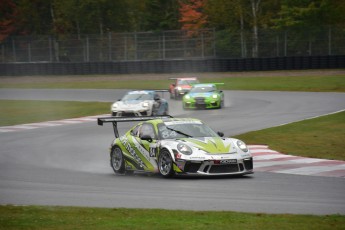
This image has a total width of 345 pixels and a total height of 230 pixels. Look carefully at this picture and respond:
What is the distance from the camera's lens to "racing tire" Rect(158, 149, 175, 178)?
1423 cm

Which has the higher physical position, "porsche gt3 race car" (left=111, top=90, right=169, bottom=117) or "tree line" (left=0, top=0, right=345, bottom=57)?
"tree line" (left=0, top=0, right=345, bottom=57)

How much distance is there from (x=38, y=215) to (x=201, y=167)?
491 centimetres

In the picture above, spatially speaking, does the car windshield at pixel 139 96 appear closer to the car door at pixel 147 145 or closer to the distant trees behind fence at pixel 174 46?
the car door at pixel 147 145

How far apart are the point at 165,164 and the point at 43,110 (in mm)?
22439

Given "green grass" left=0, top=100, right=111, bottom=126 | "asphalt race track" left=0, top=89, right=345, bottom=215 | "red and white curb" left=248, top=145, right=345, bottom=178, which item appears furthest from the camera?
"green grass" left=0, top=100, right=111, bottom=126

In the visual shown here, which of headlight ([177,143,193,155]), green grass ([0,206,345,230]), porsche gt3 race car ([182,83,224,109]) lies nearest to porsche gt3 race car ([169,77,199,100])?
porsche gt3 race car ([182,83,224,109])

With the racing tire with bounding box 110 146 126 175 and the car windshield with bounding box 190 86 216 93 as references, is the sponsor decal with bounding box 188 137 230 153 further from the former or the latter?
the car windshield with bounding box 190 86 216 93

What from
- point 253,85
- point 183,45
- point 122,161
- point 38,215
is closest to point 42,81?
point 183,45

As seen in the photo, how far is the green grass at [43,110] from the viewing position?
31812mm

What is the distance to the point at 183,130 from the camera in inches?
599

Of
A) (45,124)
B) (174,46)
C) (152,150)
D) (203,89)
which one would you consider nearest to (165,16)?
(174,46)

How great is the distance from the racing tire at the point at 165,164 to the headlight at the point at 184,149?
0.75 feet

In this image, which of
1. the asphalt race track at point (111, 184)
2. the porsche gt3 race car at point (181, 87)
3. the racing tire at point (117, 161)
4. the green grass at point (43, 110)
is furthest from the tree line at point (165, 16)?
the racing tire at point (117, 161)

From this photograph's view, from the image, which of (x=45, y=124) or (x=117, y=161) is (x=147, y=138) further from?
(x=45, y=124)
